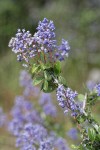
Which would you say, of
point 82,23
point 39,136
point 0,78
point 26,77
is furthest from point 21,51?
point 0,78

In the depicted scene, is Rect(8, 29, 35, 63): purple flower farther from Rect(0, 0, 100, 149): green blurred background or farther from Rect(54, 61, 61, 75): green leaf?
Rect(0, 0, 100, 149): green blurred background

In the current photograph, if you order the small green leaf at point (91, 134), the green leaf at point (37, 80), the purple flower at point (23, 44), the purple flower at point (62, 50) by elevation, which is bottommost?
the small green leaf at point (91, 134)

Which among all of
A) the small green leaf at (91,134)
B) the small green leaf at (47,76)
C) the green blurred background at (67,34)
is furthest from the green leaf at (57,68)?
the green blurred background at (67,34)

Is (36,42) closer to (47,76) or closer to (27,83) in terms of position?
(47,76)

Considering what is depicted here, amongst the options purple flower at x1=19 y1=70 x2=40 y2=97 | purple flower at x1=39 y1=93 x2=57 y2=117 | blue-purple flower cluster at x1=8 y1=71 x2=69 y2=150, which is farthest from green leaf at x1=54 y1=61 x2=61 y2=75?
purple flower at x1=39 y1=93 x2=57 y2=117

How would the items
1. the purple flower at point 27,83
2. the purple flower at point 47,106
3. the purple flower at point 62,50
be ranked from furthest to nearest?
1. the purple flower at point 47,106
2. the purple flower at point 27,83
3. the purple flower at point 62,50

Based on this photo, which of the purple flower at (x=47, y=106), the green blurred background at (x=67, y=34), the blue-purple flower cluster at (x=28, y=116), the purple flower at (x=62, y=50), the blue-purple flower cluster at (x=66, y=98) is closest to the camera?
the blue-purple flower cluster at (x=66, y=98)

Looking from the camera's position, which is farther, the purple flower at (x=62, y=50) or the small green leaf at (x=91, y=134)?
the purple flower at (x=62, y=50)

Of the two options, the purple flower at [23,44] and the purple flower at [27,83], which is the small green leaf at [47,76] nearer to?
the purple flower at [23,44]

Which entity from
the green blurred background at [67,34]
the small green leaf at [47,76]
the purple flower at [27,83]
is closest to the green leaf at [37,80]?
the small green leaf at [47,76]

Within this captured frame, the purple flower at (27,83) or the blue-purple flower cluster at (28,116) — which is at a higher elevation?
the purple flower at (27,83)

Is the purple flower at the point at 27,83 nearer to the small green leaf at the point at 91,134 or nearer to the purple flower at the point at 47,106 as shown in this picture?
the purple flower at the point at 47,106
